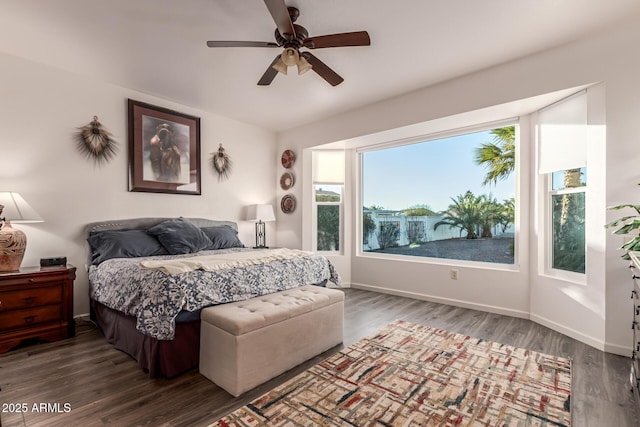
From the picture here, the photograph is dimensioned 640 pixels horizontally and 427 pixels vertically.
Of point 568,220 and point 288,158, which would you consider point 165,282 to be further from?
point 568,220

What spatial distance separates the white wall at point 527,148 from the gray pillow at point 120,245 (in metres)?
2.96

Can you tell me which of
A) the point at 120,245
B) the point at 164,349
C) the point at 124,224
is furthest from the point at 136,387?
the point at 124,224

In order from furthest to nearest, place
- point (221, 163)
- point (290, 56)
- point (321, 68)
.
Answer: point (221, 163) < point (321, 68) < point (290, 56)

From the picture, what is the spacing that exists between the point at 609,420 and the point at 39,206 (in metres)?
4.93

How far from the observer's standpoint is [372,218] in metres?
5.04

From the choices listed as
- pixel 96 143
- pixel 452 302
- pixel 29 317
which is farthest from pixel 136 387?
pixel 452 302

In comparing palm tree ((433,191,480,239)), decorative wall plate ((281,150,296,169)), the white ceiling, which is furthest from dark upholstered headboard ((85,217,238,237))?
palm tree ((433,191,480,239))

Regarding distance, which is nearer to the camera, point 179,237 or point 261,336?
point 261,336

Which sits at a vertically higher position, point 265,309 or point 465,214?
point 465,214

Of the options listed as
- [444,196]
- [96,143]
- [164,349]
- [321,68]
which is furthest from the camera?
[444,196]

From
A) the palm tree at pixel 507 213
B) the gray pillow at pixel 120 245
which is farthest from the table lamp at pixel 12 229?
the palm tree at pixel 507 213

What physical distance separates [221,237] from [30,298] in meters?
1.94

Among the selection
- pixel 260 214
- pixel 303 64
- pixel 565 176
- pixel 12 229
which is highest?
pixel 303 64

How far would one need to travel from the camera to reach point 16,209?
2.73m
